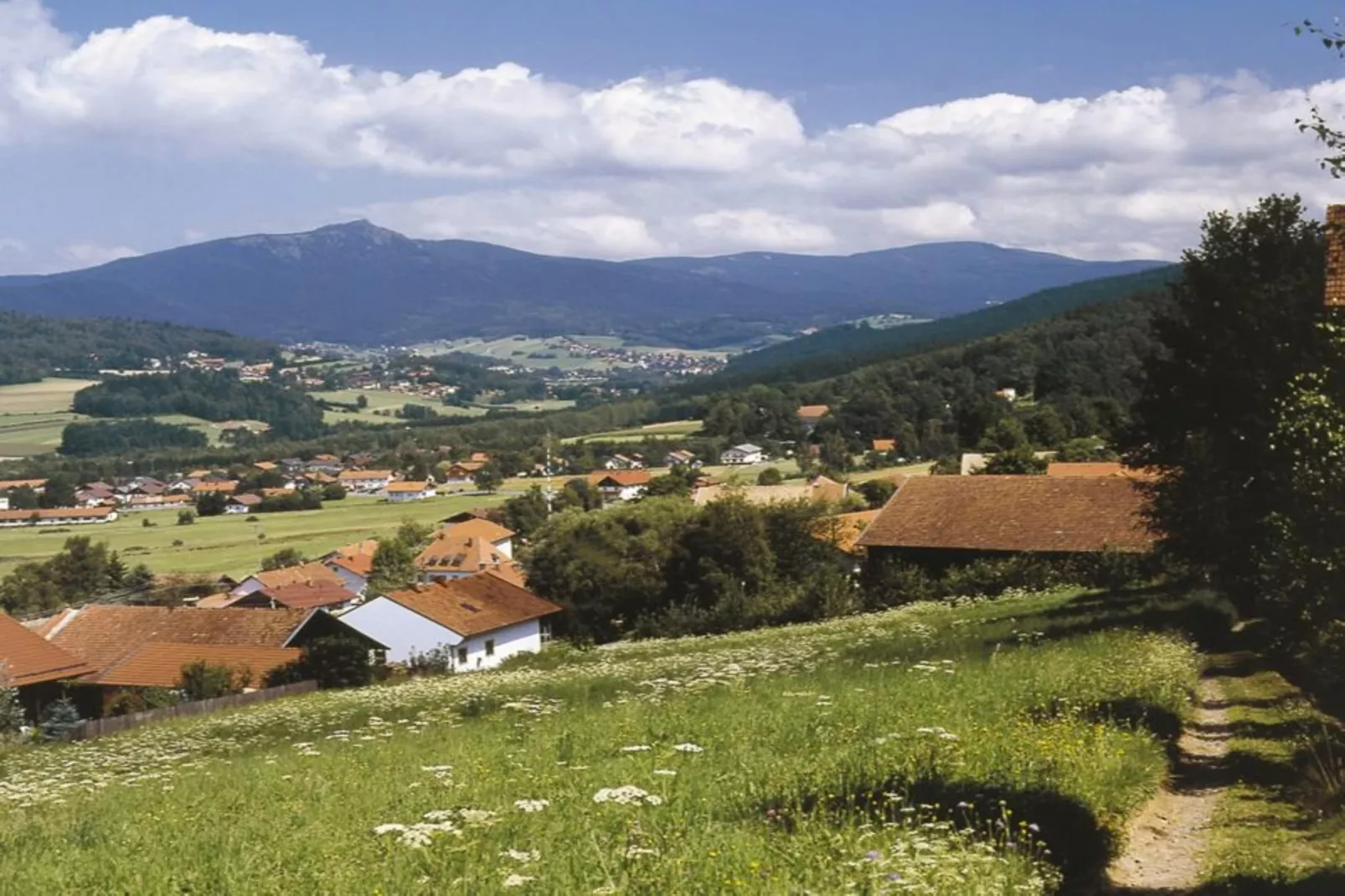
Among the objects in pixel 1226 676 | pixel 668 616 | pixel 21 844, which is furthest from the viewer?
pixel 668 616

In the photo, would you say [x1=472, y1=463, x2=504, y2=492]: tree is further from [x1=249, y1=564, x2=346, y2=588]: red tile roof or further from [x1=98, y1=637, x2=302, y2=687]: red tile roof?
[x1=98, y1=637, x2=302, y2=687]: red tile roof

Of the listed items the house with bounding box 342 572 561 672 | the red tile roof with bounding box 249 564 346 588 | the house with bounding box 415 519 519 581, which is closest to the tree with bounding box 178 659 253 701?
the house with bounding box 342 572 561 672

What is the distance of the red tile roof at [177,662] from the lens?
41875 millimetres

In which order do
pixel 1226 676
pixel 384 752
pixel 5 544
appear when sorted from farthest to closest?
pixel 5 544
pixel 1226 676
pixel 384 752

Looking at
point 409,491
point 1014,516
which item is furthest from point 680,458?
point 1014,516

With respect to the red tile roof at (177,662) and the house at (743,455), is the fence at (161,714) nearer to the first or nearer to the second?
the red tile roof at (177,662)

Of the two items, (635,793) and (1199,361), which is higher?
(1199,361)

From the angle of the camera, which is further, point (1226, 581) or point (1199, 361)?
point (1199, 361)

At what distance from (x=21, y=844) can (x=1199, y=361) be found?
23.6 metres

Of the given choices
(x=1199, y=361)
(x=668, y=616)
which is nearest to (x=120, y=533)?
(x=668, y=616)

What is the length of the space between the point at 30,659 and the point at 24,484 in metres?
154

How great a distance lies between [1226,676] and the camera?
56.7 ft

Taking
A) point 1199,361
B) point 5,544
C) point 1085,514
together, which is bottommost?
point 5,544

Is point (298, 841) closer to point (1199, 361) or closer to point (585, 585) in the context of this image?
point (1199, 361)
